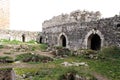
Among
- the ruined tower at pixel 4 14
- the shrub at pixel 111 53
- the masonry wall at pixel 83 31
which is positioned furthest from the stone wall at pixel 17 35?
the shrub at pixel 111 53

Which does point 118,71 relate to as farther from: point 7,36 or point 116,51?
point 7,36

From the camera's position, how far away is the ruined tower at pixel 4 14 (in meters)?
29.5

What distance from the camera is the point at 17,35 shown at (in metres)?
25.5

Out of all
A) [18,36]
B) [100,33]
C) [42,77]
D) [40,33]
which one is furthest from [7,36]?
[42,77]

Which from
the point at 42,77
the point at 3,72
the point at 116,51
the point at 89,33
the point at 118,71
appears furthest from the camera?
the point at 89,33

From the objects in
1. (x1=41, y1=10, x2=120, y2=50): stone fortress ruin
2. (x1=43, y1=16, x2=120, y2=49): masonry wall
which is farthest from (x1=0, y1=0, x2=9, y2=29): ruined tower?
(x1=43, y1=16, x2=120, y2=49): masonry wall

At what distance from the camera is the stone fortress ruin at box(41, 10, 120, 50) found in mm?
12594

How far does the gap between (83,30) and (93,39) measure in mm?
1413

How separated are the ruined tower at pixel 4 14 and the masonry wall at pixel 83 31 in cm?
1046

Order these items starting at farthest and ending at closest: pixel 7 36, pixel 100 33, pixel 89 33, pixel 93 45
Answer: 1. pixel 7 36
2. pixel 93 45
3. pixel 89 33
4. pixel 100 33

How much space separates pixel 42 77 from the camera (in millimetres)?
6492

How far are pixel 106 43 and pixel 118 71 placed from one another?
5587 millimetres

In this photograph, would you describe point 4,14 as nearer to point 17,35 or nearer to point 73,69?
point 17,35

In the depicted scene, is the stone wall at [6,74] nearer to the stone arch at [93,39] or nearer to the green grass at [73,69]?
the green grass at [73,69]
